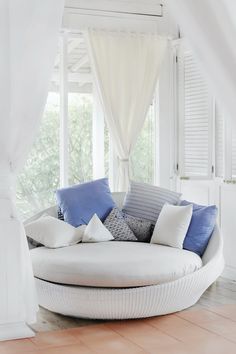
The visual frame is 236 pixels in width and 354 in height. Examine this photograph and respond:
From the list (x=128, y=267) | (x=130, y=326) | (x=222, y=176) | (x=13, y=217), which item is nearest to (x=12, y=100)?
(x=13, y=217)

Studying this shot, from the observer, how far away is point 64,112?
5.82 meters

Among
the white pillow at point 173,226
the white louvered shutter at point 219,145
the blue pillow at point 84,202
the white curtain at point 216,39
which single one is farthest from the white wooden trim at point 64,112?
the white curtain at point 216,39

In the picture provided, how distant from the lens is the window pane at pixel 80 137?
5.92 metres

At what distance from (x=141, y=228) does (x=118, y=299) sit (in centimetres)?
117

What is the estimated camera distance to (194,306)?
446 centimetres

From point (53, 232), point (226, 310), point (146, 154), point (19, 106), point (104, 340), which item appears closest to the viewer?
point (19, 106)

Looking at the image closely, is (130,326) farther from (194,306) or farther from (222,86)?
(222,86)

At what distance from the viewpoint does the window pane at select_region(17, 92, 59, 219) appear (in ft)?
18.7

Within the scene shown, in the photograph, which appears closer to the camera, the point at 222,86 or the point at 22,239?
the point at 222,86

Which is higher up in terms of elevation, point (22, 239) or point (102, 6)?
point (102, 6)

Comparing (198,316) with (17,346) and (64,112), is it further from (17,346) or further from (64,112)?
(64,112)

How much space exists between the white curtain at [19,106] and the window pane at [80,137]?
2225 mm

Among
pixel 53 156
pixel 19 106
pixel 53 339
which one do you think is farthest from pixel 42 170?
pixel 19 106

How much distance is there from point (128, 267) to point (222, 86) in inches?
101
